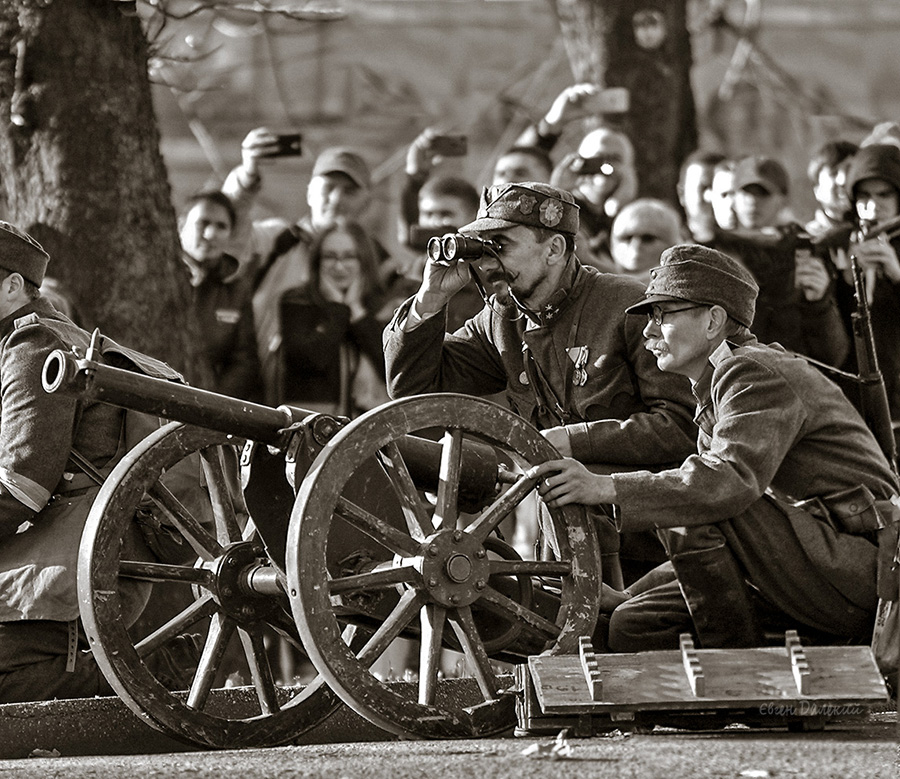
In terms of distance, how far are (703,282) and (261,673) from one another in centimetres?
188

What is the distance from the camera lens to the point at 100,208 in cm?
769

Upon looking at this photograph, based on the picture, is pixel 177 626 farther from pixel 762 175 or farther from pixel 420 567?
pixel 762 175

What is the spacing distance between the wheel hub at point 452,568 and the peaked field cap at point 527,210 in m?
1.52

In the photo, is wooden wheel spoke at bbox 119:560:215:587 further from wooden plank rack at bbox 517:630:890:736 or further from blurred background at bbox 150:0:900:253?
blurred background at bbox 150:0:900:253

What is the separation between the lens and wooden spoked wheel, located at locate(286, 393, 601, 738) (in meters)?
4.71

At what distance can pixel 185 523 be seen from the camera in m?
5.47

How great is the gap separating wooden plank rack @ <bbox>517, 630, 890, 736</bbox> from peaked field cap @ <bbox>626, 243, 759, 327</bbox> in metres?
1.14

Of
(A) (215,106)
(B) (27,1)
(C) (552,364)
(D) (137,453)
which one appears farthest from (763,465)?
(A) (215,106)

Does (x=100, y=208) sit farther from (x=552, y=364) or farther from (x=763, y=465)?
(x=763, y=465)

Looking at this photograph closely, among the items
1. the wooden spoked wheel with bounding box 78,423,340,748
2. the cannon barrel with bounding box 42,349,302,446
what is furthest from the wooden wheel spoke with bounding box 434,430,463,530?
the wooden spoked wheel with bounding box 78,423,340,748

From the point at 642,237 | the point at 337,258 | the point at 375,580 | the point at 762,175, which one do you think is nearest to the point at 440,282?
the point at 375,580

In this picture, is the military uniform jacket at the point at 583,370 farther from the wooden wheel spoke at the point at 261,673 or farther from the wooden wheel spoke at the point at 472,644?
the wooden wheel spoke at the point at 261,673

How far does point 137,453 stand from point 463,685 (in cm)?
152

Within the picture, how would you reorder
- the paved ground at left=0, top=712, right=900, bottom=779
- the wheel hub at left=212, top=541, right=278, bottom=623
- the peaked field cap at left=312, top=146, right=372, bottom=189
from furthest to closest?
the peaked field cap at left=312, top=146, right=372, bottom=189 < the wheel hub at left=212, top=541, right=278, bottom=623 < the paved ground at left=0, top=712, right=900, bottom=779
